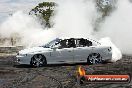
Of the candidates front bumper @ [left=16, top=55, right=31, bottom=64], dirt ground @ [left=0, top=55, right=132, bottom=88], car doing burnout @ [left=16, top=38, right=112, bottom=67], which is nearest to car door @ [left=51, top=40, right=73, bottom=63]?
car doing burnout @ [left=16, top=38, right=112, bottom=67]

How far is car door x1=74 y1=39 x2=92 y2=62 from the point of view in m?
18.8

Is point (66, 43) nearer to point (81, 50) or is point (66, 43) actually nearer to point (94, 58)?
point (81, 50)

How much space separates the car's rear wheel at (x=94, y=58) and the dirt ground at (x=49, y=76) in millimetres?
680

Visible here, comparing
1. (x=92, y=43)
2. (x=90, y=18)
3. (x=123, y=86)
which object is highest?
(x=90, y=18)

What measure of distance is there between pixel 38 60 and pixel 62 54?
45.7 inches

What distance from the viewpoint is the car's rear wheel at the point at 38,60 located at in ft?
60.5

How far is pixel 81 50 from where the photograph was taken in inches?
744

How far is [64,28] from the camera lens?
34.9m

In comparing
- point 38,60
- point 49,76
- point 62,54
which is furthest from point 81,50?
point 49,76

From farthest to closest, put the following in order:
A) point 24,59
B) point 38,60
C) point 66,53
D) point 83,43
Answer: point 83,43 < point 66,53 < point 38,60 < point 24,59

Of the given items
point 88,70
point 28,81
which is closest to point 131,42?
point 88,70

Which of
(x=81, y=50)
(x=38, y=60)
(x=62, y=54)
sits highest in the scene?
(x=81, y=50)

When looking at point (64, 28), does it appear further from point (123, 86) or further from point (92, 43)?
point (123, 86)

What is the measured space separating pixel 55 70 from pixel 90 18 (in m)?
22.6
